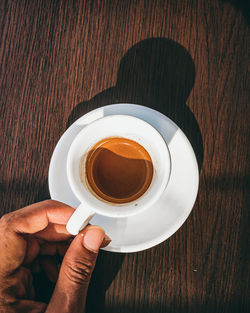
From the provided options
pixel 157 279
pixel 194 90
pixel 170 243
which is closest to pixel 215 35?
pixel 194 90

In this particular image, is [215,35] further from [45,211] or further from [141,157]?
[45,211]

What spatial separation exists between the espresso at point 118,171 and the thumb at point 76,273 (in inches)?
8.2

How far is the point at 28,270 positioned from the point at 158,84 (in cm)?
76

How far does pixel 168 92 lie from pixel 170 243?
0.51m

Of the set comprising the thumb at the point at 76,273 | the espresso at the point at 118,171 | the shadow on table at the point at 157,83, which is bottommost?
the thumb at the point at 76,273

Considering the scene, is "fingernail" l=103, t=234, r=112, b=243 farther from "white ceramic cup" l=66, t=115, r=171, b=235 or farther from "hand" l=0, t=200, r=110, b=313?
"white ceramic cup" l=66, t=115, r=171, b=235

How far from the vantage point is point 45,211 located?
79 centimetres

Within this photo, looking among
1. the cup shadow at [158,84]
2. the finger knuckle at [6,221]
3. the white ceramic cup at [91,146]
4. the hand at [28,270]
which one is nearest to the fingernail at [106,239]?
the hand at [28,270]

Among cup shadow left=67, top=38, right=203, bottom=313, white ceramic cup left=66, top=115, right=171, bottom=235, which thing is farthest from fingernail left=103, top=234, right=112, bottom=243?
cup shadow left=67, top=38, right=203, bottom=313

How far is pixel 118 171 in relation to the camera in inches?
38.5

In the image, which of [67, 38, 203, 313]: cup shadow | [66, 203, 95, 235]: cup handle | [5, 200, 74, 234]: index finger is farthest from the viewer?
[67, 38, 203, 313]: cup shadow

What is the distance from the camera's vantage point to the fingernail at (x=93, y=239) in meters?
0.74

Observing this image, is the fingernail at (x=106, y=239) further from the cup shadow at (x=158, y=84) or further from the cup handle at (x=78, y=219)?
the cup shadow at (x=158, y=84)

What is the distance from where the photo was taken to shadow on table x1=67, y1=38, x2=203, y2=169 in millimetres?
909
